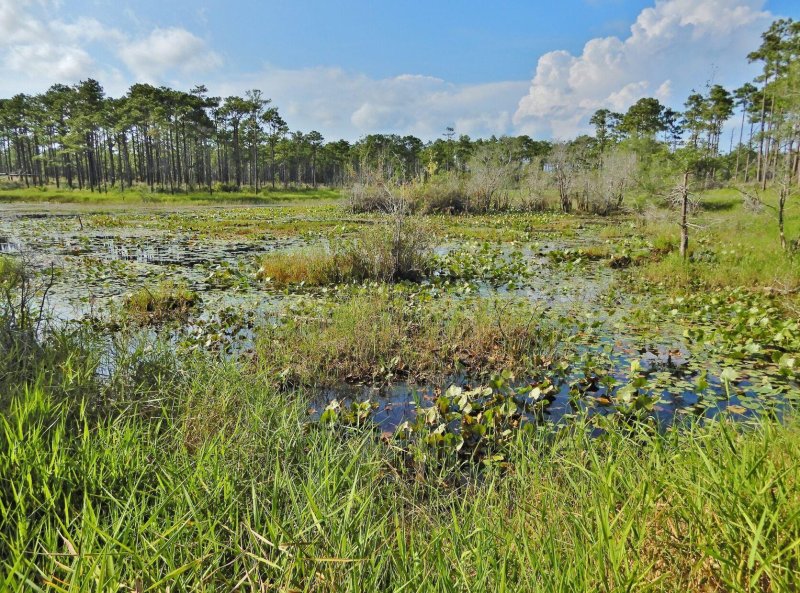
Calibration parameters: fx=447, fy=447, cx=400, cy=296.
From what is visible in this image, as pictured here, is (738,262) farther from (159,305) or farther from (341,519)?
(159,305)

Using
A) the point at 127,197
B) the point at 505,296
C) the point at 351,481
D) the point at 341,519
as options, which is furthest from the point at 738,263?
the point at 127,197

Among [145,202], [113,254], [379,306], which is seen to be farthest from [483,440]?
[145,202]

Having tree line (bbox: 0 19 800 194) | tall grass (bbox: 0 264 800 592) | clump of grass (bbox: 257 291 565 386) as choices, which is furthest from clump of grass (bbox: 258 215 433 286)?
tree line (bbox: 0 19 800 194)

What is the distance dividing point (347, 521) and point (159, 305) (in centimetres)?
654

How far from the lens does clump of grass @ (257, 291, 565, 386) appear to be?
16.7 feet

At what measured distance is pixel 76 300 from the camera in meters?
7.55

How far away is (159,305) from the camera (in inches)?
286

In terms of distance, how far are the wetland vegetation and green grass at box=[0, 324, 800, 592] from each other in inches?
0.9

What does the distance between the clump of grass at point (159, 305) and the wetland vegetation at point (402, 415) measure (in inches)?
2.0

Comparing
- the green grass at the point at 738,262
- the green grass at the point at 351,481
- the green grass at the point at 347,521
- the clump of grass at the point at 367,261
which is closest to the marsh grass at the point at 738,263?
the green grass at the point at 738,262

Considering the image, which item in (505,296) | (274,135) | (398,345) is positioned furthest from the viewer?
(274,135)

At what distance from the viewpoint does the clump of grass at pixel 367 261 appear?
9.70m

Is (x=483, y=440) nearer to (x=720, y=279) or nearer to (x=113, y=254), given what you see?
(x=720, y=279)

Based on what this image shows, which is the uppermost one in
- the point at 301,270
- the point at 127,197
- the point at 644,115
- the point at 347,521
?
the point at 644,115
